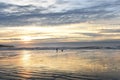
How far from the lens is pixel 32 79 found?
1891 cm

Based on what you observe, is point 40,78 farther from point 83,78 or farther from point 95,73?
point 95,73

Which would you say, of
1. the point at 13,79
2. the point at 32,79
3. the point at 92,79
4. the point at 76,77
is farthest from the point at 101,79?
the point at 13,79

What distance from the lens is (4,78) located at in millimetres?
19469

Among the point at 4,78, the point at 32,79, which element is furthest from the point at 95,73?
the point at 4,78

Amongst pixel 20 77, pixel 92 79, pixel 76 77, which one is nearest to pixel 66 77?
pixel 76 77

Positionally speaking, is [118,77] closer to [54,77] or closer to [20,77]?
[54,77]

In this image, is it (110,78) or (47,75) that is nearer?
(110,78)

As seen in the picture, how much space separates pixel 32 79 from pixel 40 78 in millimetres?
648

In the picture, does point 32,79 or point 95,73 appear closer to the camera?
point 32,79

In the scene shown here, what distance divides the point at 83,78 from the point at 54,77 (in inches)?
84.1

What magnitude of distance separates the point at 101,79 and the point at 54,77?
11.1 ft

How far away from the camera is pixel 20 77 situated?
1997 centimetres

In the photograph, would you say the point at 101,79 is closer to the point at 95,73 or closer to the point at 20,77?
the point at 95,73

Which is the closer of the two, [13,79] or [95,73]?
[13,79]
